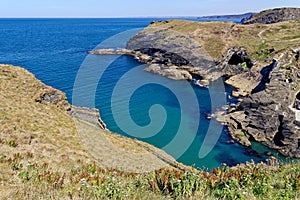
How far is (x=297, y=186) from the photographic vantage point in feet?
25.6

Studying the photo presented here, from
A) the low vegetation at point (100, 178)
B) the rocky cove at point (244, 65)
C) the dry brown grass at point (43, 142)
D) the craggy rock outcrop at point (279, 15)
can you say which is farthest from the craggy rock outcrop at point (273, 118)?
the craggy rock outcrop at point (279, 15)

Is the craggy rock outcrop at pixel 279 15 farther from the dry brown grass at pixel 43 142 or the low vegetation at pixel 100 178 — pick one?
the low vegetation at pixel 100 178

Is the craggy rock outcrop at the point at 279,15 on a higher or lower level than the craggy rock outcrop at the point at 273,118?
higher

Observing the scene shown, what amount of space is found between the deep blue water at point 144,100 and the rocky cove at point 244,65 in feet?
9.95

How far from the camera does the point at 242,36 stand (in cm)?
8469

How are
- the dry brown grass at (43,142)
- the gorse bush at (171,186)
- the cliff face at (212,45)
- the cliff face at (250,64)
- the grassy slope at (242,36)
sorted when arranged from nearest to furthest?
the gorse bush at (171,186) → the dry brown grass at (43,142) → the cliff face at (250,64) → the cliff face at (212,45) → the grassy slope at (242,36)

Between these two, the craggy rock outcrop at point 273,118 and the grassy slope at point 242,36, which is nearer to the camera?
the craggy rock outcrop at point 273,118

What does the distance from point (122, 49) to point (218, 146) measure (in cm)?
7246

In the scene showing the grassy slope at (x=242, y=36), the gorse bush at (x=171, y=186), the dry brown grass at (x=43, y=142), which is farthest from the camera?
the grassy slope at (x=242, y=36)

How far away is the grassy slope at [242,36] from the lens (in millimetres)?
76200

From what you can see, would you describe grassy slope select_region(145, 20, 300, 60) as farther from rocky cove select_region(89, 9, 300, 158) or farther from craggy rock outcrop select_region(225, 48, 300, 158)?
craggy rock outcrop select_region(225, 48, 300, 158)

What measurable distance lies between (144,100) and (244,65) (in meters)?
34.1

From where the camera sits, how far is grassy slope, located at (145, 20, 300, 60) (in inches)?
3000

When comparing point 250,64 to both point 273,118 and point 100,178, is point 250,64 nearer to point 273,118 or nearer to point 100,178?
point 273,118
